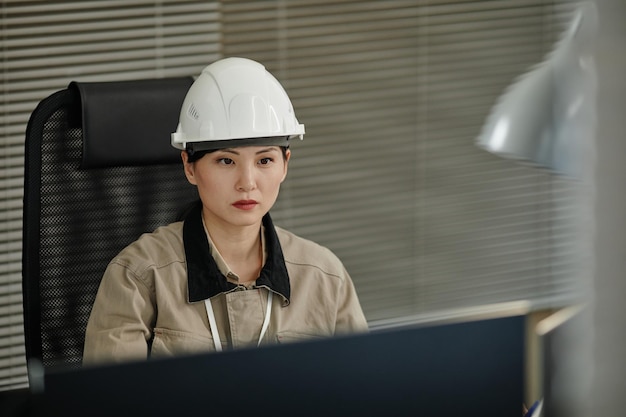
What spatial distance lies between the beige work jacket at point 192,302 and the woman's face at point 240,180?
0.21ft

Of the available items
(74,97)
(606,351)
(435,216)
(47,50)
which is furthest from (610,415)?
(435,216)

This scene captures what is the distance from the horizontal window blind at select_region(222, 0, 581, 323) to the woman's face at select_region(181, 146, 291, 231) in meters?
1.33

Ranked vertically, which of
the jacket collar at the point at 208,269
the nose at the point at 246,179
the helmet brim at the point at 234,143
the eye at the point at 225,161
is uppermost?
the helmet brim at the point at 234,143

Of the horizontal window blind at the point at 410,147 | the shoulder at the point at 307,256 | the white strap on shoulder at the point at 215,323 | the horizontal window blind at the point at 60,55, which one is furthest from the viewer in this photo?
the horizontal window blind at the point at 410,147

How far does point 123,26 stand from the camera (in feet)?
8.20

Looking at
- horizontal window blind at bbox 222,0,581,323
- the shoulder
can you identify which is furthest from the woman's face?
horizontal window blind at bbox 222,0,581,323

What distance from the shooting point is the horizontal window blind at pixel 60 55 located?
241cm

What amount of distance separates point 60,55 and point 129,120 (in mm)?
1033

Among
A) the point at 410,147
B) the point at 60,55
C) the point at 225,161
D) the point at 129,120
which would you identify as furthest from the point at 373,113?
the point at 225,161

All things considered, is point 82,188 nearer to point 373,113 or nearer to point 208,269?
point 208,269

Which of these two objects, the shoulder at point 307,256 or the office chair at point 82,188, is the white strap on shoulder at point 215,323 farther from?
the office chair at point 82,188

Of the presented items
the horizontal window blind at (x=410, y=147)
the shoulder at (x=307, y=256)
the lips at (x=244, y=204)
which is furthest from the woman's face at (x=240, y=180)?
the horizontal window blind at (x=410, y=147)

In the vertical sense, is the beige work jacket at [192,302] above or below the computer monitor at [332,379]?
below

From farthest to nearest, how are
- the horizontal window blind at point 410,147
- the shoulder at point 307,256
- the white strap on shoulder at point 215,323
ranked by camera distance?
the horizontal window blind at point 410,147
the shoulder at point 307,256
the white strap on shoulder at point 215,323
